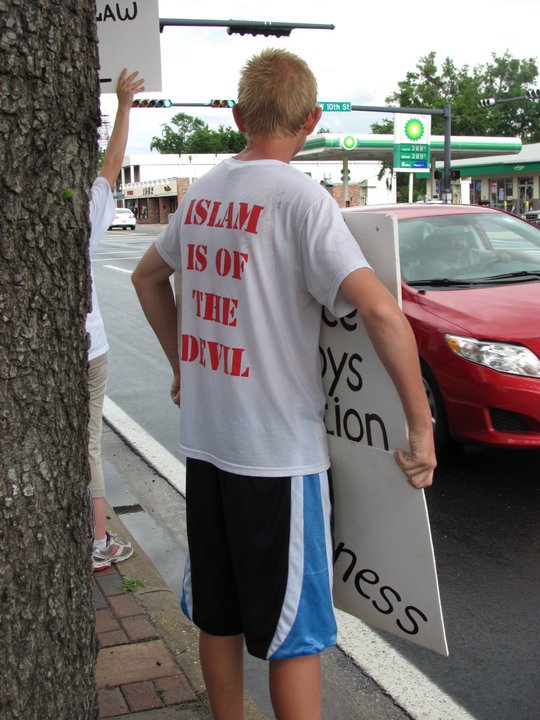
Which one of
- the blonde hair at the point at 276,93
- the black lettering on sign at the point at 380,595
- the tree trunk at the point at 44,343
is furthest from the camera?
the black lettering on sign at the point at 380,595

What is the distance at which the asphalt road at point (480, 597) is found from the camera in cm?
303

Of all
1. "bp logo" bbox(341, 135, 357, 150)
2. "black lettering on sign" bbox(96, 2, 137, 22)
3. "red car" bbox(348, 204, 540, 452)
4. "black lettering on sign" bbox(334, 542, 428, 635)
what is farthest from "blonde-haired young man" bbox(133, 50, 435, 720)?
"bp logo" bbox(341, 135, 357, 150)

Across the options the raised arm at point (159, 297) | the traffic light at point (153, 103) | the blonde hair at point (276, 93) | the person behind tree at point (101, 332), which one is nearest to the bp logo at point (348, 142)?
the traffic light at point (153, 103)

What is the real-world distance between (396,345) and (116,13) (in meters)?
2.85

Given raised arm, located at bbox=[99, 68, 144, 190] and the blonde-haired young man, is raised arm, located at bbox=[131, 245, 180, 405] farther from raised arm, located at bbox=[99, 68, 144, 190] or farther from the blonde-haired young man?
raised arm, located at bbox=[99, 68, 144, 190]

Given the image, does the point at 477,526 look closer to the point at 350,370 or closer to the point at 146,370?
the point at 350,370

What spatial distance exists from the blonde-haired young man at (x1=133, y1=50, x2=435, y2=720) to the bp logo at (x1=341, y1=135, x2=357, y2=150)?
41217 millimetres

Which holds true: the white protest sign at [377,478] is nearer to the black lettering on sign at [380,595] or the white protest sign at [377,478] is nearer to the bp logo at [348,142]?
the black lettering on sign at [380,595]

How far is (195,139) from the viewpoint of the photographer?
11794 cm

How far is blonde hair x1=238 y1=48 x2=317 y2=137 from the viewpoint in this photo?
2.12 m

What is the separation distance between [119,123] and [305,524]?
1702 mm

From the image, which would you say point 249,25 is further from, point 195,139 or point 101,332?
point 195,139

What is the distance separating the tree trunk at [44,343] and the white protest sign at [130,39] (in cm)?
207

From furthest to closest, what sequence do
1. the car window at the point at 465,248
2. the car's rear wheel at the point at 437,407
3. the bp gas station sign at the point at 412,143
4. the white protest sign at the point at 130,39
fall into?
1. the bp gas station sign at the point at 412,143
2. the car window at the point at 465,248
3. the car's rear wheel at the point at 437,407
4. the white protest sign at the point at 130,39
